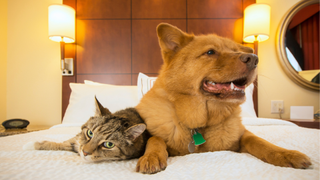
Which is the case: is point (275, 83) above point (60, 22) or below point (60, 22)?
below

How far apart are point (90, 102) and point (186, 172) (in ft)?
6.19

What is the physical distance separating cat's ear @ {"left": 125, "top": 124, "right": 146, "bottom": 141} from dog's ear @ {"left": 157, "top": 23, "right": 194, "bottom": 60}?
0.56m

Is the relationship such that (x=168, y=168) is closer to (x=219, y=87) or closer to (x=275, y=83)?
(x=219, y=87)

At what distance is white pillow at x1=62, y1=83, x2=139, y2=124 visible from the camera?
7.38 feet

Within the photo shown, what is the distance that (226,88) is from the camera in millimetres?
1037

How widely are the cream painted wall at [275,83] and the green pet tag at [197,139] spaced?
8.49 feet

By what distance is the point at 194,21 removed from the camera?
3.12 metres

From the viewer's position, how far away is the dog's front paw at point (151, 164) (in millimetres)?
708

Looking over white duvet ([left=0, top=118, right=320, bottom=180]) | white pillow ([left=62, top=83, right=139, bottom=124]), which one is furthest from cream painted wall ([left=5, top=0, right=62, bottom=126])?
white duvet ([left=0, top=118, right=320, bottom=180])

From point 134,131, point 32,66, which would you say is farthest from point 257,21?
point 32,66

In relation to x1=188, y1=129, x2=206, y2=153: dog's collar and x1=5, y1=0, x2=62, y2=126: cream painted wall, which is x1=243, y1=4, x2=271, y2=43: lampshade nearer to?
x1=188, y1=129, x2=206, y2=153: dog's collar

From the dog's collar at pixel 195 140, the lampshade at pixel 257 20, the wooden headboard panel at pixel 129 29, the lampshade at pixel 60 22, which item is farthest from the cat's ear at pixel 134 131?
the lampshade at pixel 257 20

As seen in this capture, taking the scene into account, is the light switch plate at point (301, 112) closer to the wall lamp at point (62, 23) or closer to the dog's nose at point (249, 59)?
the dog's nose at point (249, 59)

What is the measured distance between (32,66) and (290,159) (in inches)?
144
